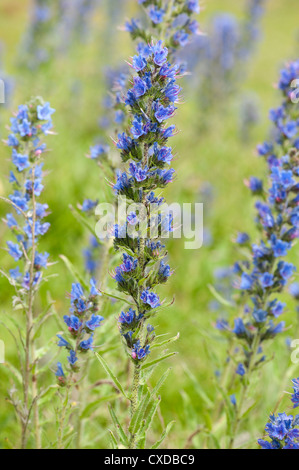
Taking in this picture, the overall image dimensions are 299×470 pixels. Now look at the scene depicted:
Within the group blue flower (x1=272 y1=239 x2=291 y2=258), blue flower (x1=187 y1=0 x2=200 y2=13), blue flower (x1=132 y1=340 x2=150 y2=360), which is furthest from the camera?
blue flower (x1=187 y1=0 x2=200 y2=13)

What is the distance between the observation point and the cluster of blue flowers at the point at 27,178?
2607 millimetres

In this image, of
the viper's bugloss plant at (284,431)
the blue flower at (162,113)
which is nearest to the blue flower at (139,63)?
the blue flower at (162,113)

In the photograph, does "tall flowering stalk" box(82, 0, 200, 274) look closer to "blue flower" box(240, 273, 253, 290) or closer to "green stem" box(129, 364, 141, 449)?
"blue flower" box(240, 273, 253, 290)

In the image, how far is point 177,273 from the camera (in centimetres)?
640

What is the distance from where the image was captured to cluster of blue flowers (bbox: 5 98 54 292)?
8.55ft

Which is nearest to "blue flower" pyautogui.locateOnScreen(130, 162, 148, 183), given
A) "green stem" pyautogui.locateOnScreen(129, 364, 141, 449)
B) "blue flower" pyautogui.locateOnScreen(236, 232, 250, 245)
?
"green stem" pyautogui.locateOnScreen(129, 364, 141, 449)

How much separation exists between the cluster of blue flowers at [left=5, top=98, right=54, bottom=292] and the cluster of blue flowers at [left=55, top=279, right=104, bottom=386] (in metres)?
0.36

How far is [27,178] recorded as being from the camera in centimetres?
270

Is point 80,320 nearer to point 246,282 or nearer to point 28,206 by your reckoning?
point 28,206

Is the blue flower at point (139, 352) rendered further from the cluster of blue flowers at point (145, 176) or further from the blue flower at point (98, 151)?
the blue flower at point (98, 151)

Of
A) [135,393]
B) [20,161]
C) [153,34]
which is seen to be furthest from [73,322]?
[153,34]

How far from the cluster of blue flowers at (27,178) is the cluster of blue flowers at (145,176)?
683 mm

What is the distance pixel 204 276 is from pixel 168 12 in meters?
3.95

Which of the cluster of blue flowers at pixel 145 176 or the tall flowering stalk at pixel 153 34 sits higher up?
the tall flowering stalk at pixel 153 34
